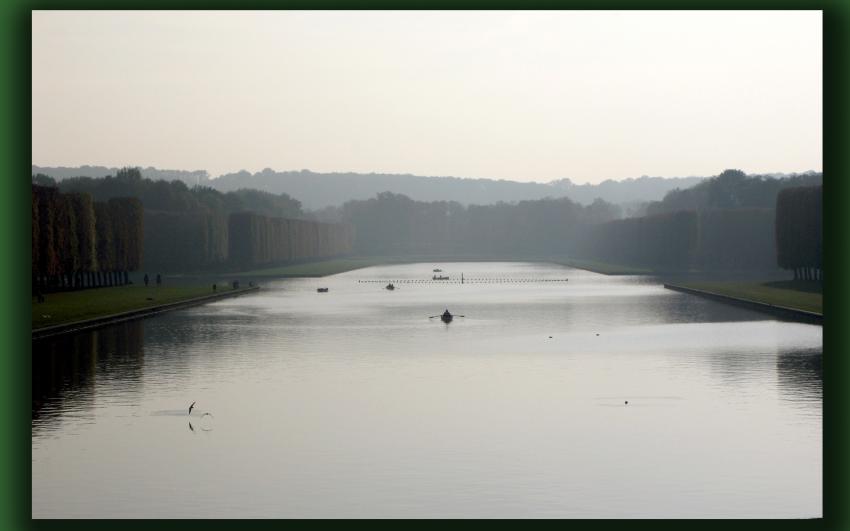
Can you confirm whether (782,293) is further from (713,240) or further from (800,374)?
(713,240)

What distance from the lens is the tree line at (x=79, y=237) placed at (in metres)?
48.5

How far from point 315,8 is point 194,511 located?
4393mm

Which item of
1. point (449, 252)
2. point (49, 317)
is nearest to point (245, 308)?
point (49, 317)

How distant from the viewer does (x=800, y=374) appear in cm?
2008

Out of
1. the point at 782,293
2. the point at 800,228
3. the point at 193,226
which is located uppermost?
the point at 193,226

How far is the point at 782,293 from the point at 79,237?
104ft

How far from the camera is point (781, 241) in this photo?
58.2 metres

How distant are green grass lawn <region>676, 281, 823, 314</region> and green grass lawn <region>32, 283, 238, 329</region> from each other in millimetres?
20223

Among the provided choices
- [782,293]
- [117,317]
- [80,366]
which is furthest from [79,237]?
[80,366]

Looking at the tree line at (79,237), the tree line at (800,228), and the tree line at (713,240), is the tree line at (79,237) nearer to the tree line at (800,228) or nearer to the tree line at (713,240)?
the tree line at (800,228)

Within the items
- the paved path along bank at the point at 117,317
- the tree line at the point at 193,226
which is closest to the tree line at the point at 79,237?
the tree line at the point at 193,226

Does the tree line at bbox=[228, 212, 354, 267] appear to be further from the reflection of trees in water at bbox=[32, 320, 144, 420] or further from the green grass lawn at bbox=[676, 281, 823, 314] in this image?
the reflection of trees in water at bbox=[32, 320, 144, 420]

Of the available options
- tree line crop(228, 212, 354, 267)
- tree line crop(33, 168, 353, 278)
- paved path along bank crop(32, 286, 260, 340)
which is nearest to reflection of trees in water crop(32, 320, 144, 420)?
paved path along bank crop(32, 286, 260, 340)
